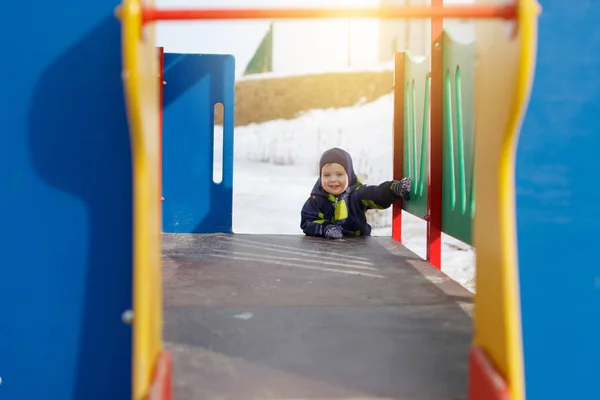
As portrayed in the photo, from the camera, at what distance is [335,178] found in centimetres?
394

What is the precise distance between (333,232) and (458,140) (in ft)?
4.69

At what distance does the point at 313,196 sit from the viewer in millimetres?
4031

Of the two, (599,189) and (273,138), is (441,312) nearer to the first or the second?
(599,189)

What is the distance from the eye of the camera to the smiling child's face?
3943mm

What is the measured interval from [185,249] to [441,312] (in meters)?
1.66

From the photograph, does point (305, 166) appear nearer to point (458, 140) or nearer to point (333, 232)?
point (333, 232)

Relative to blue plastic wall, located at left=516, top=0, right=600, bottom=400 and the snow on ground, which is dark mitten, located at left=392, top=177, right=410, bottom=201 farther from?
blue plastic wall, located at left=516, top=0, right=600, bottom=400

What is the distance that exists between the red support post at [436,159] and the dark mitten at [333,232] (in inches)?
36.8

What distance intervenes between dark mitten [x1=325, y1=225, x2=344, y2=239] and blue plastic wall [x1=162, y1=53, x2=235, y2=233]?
678 mm

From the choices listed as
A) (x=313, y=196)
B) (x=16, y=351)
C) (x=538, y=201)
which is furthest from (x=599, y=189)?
(x=313, y=196)

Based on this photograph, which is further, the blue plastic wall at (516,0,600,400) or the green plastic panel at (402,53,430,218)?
the green plastic panel at (402,53,430,218)

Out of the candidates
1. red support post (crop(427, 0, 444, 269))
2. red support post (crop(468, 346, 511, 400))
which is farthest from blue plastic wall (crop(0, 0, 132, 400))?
red support post (crop(427, 0, 444, 269))

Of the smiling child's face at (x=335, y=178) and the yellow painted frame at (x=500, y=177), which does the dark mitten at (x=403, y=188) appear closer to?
the smiling child's face at (x=335, y=178)

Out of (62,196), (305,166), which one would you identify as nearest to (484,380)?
(62,196)
